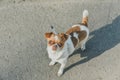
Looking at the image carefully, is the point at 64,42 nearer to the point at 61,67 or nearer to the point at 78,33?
the point at 78,33

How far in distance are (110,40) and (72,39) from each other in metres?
0.96

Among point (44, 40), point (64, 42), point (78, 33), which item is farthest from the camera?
point (44, 40)

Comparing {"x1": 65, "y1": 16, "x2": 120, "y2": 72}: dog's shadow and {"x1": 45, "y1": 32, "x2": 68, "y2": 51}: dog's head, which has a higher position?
{"x1": 45, "y1": 32, "x2": 68, "y2": 51}: dog's head

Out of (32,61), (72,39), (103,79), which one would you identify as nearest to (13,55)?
(32,61)

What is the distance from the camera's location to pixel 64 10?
5785mm

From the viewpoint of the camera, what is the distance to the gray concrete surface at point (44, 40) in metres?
4.96

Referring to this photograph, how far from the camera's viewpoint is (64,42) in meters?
4.36

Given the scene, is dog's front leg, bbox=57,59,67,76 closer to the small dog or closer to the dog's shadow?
the small dog

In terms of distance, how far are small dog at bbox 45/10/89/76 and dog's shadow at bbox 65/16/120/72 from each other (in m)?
0.15

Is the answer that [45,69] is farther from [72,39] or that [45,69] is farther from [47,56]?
[72,39]

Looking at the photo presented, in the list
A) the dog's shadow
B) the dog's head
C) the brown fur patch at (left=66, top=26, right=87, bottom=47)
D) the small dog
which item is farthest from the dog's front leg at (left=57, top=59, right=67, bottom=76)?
the dog's head

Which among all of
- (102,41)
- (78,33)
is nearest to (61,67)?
(78,33)

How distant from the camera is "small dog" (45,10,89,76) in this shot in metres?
4.25

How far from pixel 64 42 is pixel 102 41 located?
1.22 metres
